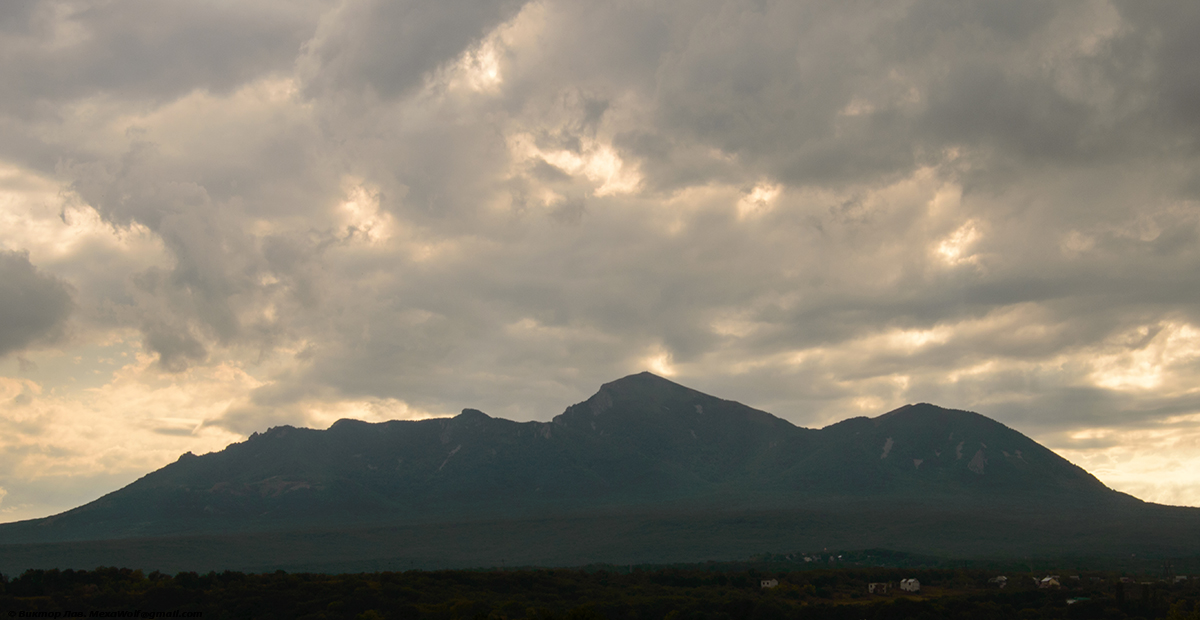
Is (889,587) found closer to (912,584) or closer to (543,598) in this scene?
(912,584)

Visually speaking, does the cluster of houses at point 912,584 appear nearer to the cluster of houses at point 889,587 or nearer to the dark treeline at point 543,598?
the cluster of houses at point 889,587

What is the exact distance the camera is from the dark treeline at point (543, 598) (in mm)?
92750

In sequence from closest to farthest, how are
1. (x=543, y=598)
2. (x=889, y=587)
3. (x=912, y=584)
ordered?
1. (x=543, y=598)
2. (x=912, y=584)
3. (x=889, y=587)

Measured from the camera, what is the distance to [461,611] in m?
91.8

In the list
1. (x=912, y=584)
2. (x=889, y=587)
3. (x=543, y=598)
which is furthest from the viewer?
(x=889, y=587)

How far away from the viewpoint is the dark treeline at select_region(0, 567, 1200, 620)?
304ft

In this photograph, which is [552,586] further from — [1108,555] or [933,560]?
[1108,555]

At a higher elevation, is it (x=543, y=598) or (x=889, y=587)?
(x=543, y=598)

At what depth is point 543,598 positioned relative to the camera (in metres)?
107

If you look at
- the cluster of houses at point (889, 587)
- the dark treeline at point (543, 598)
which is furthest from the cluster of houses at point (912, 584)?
the dark treeline at point (543, 598)

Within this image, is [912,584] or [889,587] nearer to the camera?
[912,584]

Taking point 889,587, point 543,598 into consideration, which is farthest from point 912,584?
point 543,598

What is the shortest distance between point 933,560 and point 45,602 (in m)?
166

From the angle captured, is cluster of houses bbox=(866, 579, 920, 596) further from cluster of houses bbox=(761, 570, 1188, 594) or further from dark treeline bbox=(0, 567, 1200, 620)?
dark treeline bbox=(0, 567, 1200, 620)
